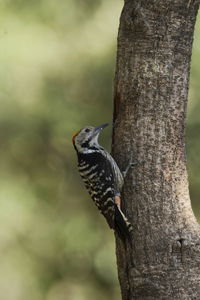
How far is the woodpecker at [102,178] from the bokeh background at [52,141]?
11.3 feet

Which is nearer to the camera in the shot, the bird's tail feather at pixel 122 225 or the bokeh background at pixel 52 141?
the bird's tail feather at pixel 122 225

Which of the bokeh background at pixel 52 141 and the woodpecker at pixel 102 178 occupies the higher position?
the woodpecker at pixel 102 178

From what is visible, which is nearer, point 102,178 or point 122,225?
point 122,225

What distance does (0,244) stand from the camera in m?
10.1

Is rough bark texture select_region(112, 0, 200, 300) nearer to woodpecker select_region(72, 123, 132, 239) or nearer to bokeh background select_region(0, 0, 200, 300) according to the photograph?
woodpecker select_region(72, 123, 132, 239)

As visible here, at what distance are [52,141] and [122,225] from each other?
5.22 m

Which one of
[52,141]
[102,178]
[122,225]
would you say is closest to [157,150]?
[122,225]

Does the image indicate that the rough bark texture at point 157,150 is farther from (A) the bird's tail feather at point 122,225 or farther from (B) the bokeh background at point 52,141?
(B) the bokeh background at point 52,141

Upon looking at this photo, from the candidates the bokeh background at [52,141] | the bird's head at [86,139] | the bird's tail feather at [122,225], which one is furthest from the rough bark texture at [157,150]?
the bokeh background at [52,141]

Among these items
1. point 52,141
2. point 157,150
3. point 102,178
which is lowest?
point 52,141

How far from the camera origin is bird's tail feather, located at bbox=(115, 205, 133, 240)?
486 cm

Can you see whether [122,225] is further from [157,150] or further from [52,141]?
[52,141]

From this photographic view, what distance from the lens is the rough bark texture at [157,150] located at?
476cm

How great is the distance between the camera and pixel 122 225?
4895mm
